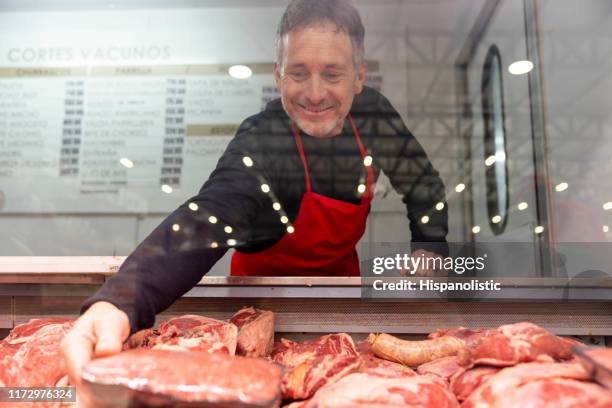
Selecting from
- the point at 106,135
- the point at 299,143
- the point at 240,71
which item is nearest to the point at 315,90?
the point at 299,143

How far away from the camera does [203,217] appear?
2.06m

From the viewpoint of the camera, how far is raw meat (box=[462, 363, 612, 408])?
139 cm

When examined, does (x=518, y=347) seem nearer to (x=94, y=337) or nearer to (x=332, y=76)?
(x=94, y=337)

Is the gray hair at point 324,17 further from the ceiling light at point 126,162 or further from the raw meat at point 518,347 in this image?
the ceiling light at point 126,162

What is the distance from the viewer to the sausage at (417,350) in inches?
73.4

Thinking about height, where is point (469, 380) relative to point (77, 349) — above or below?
below

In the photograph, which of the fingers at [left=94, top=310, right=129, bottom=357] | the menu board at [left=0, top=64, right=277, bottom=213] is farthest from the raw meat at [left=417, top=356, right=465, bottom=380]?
the menu board at [left=0, top=64, right=277, bottom=213]

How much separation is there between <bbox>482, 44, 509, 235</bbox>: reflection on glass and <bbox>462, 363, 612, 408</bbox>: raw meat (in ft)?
9.31

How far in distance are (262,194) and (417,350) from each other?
1.03 meters

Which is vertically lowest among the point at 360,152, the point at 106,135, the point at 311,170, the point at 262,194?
the point at 262,194

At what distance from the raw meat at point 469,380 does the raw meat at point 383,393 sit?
5cm

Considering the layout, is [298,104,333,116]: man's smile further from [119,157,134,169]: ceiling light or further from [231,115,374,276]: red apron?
[119,157,134,169]: ceiling light

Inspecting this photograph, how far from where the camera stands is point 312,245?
261 centimetres

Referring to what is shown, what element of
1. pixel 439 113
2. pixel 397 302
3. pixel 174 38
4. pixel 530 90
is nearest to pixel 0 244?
pixel 174 38
